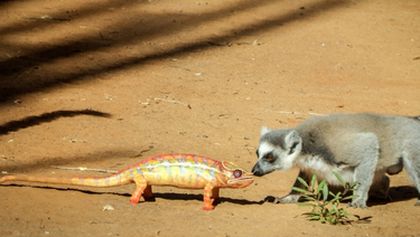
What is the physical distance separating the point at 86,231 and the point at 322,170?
8.10 feet

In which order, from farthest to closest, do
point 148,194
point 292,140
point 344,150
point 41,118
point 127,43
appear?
1. point 127,43
2. point 41,118
3. point 344,150
4. point 292,140
5. point 148,194

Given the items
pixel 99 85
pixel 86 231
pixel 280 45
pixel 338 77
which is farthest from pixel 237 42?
pixel 86 231

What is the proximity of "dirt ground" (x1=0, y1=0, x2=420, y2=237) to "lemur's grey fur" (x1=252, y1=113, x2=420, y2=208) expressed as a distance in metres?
0.35

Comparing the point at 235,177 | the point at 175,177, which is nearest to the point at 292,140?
the point at 235,177

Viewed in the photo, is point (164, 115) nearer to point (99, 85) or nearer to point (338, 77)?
point (99, 85)

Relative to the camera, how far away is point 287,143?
8680 millimetres

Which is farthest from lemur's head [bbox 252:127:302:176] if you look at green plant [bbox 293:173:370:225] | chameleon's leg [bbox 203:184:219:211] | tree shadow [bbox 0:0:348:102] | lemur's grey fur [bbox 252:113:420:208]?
tree shadow [bbox 0:0:348:102]

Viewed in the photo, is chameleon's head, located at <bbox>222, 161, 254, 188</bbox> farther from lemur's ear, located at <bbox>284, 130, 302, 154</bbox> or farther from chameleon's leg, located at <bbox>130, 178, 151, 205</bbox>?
chameleon's leg, located at <bbox>130, 178, 151, 205</bbox>

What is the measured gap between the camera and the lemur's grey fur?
8.73m

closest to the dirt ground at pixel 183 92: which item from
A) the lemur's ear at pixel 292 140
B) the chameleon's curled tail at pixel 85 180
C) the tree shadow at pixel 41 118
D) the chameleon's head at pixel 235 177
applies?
the tree shadow at pixel 41 118

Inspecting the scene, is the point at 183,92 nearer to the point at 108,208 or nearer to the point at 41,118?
the point at 41,118

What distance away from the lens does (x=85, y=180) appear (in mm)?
8344

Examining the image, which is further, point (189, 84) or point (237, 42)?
point (237, 42)

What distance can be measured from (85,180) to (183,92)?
14.2ft
